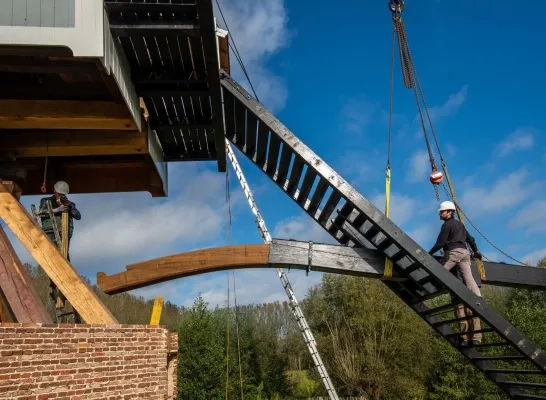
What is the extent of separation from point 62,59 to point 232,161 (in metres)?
18.0

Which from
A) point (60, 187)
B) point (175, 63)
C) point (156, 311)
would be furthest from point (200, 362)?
point (175, 63)

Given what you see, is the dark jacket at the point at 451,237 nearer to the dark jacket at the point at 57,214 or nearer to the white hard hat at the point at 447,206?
the white hard hat at the point at 447,206

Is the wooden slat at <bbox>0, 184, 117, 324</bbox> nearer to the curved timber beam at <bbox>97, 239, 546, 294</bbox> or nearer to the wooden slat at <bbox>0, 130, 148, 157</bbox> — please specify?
the curved timber beam at <bbox>97, 239, 546, 294</bbox>

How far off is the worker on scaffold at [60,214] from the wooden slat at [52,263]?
1.63 meters

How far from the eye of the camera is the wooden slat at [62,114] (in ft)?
22.4

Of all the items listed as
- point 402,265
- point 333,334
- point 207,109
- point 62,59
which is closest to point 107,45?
point 62,59

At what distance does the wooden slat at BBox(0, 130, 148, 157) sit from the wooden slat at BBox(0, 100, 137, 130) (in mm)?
829

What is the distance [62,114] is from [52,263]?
6.80 ft

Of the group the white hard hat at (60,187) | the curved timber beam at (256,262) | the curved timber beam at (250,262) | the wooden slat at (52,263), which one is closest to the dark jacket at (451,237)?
the curved timber beam at (256,262)

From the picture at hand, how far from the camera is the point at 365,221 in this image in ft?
24.0

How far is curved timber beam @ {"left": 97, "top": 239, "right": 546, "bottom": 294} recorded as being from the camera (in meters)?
7.12

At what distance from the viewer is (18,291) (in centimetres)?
568

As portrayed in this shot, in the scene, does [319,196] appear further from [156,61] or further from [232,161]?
[232,161]

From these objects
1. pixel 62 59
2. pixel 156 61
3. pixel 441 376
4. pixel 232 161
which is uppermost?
pixel 232 161
